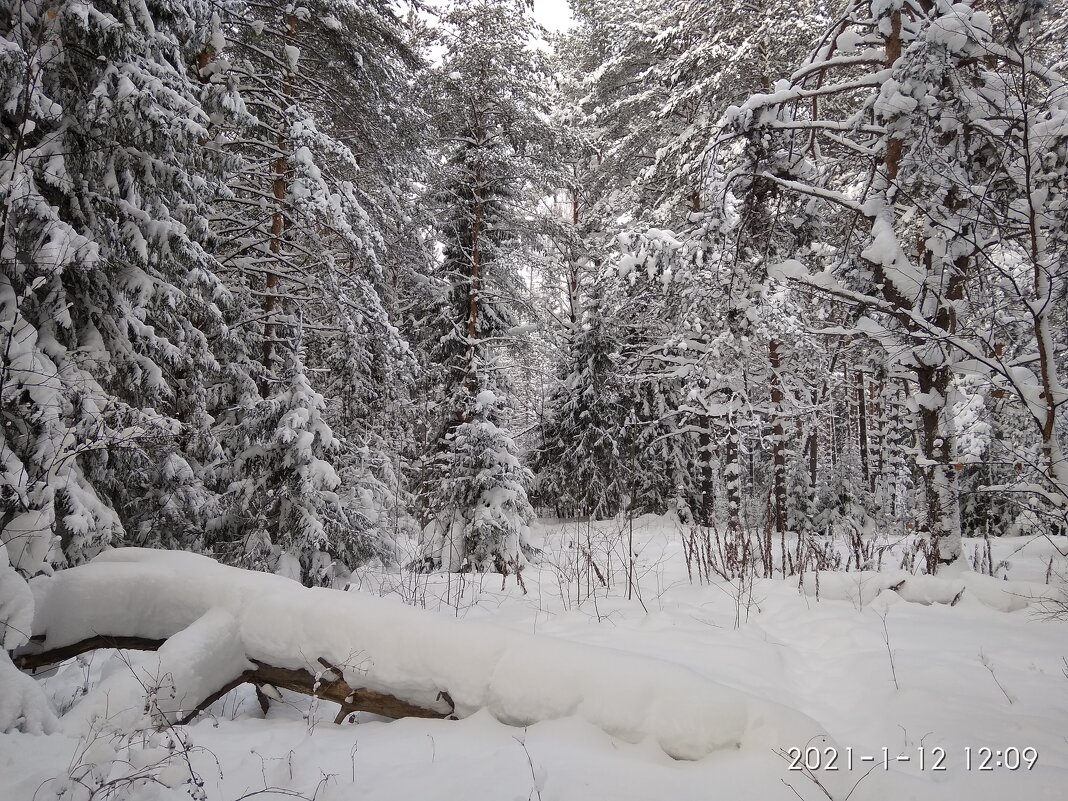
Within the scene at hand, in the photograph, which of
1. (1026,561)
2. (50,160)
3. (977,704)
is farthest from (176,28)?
(1026,561)

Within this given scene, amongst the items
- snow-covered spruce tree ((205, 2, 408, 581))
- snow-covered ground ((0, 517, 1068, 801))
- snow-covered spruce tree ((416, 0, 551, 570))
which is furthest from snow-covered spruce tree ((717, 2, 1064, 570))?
snow-covered spruce tree ((416, 0, 551, 570))

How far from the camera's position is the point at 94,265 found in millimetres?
3771

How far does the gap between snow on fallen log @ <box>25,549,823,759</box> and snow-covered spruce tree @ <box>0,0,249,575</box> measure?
1.73 feet

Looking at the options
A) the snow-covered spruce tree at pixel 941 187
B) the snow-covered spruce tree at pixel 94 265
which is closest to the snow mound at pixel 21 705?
the snow-covered spruce tree at pixel 94 265

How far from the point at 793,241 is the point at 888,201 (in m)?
1.14

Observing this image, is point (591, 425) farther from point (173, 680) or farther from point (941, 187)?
point (173, 680)

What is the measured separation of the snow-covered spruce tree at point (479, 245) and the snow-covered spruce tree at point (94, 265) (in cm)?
445

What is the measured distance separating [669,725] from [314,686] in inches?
71.5

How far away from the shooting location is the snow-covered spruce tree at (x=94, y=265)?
136 inches

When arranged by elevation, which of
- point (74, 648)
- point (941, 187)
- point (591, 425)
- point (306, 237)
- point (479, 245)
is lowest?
point (74, 648)

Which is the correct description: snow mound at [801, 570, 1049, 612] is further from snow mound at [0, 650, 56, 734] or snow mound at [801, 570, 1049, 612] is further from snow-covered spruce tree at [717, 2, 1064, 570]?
snow mound at [0, 650, 56, 734]

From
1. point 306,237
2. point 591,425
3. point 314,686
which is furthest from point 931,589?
point 591,425

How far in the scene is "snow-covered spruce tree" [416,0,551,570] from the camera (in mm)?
8773

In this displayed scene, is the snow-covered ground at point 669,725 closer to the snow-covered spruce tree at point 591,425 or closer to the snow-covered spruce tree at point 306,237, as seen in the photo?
the snow-covered spruce tree at point 306,237
